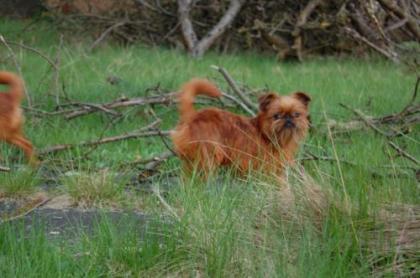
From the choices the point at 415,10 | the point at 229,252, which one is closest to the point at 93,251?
the point at 229,252

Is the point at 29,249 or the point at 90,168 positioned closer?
the point at 29,249

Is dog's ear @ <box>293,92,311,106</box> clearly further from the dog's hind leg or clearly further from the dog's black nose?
the dog's hind leg

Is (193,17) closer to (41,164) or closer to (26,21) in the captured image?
(26,21)

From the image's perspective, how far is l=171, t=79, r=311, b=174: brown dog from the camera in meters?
6.75

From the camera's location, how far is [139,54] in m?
14.0

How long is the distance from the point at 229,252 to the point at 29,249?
104 centimetres

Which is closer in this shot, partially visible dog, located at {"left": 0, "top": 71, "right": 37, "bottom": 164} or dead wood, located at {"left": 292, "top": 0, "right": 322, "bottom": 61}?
partially visible dog, located at {"left": 0, "top": 71, "right": 37, "bottom": 164}

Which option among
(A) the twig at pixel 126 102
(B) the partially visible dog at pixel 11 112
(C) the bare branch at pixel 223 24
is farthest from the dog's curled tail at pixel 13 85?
(C) the bare branch at pixel 223 24

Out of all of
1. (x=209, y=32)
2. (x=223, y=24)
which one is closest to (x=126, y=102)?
(x=209, y=32)

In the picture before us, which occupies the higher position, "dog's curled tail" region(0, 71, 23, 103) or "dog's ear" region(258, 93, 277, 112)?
"dog's ear" region(258, 93, 277, 112)

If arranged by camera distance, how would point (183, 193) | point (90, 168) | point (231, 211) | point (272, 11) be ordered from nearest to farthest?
1. point (231, 211)
2. point (183, 193)
3. point (90, 168)
4. point (272, 11)

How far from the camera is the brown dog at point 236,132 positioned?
22.2ft

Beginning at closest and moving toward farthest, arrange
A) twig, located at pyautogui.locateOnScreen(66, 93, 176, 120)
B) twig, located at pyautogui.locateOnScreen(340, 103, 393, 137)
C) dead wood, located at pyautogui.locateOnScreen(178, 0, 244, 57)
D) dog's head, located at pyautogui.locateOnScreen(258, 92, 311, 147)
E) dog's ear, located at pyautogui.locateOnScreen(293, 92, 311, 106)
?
dog's head, located at pyautogui.locateOnScreen(258, 92, 311, 147), dog's ear, located at pyautogui.locateOnScreen(293, 92, 311, 106), twig, located at pyautogui.locateOnScreen(340, 103, 393, 137), twig, located at pyautogui.locateOnScreen(66, 93, 176, 120), dead wood, located at pyautogui.locateOnScreen(178, 0, 244, 57)

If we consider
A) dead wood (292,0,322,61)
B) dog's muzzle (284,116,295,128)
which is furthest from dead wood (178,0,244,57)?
dog's muzzle (284,116,295,128)
